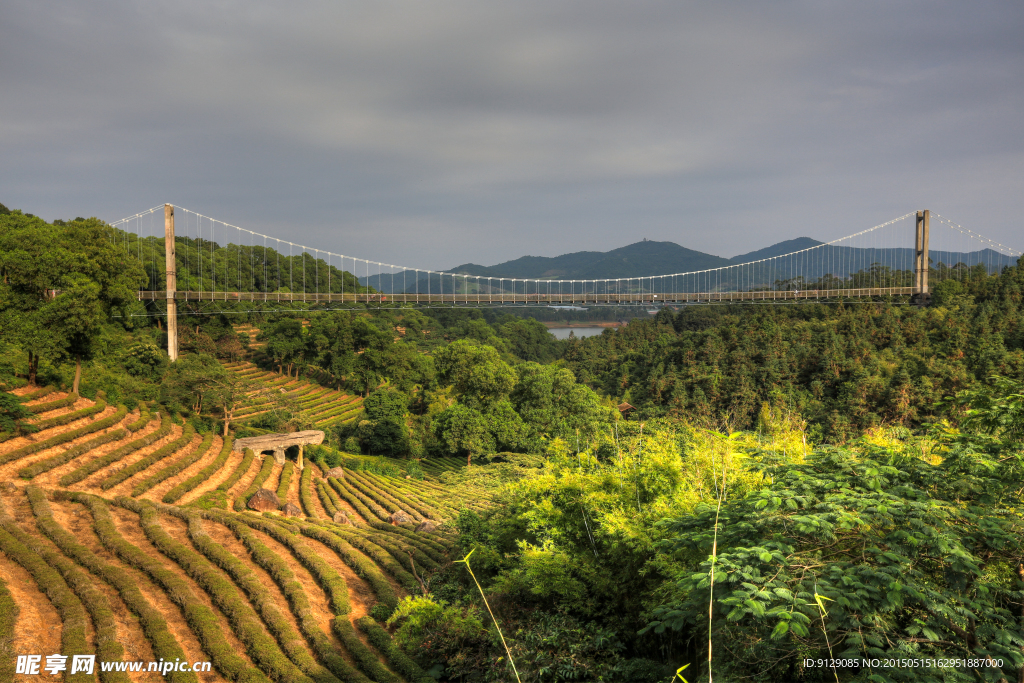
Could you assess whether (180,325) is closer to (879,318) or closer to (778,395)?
(778,395)

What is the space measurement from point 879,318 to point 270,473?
39589mm

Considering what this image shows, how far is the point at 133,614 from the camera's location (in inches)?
346

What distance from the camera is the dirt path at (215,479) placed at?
16.1 m

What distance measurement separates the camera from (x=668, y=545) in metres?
4.95

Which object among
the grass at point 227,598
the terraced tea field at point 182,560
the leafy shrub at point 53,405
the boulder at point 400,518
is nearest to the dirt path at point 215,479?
the terraced tea field at point 182,560

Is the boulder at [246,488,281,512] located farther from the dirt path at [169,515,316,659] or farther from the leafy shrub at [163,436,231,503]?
the dirt path at [169,515,316,659]

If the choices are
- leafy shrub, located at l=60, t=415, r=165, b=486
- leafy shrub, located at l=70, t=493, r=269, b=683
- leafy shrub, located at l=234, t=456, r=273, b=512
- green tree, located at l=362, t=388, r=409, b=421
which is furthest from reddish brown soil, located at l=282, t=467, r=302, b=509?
green tree, located at l=362, t=388, r=409, b=421

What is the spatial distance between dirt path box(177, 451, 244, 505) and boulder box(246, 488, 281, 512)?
1.47 meters

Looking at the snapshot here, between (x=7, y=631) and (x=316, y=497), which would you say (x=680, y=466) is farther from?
(x=316, y=497)

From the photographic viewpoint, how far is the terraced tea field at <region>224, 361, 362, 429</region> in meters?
38.4

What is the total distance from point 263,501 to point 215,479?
278 centimetres

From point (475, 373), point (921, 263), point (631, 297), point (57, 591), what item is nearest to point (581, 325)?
point (631, 297)

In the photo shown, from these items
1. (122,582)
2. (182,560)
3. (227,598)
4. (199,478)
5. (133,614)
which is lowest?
(199,478)

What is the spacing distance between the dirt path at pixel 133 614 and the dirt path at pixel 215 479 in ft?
12.3
